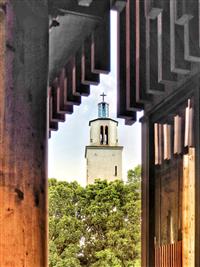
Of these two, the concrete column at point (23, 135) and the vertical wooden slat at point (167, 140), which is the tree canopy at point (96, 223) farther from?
the concrete column at point (23, 135)

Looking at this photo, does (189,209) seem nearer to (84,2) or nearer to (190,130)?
(190,130)

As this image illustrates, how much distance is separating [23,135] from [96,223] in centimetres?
2104

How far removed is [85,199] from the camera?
73.2 ft

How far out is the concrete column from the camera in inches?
32.2

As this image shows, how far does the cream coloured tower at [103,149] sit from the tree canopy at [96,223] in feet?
17.0

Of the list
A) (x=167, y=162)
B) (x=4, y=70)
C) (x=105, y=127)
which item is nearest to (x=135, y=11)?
(x=167, y=162)

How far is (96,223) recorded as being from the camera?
71.1 feet

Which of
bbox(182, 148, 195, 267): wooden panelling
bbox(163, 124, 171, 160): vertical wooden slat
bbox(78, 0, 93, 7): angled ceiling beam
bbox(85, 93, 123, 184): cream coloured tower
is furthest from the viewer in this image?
bbox(85, 93, 123, 184): cream coloured tower

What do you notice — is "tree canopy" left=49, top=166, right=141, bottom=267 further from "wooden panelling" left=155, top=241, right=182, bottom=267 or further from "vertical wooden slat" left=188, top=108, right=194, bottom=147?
"vertical wooden slat" left=188, top=108, right=194, bottom=147

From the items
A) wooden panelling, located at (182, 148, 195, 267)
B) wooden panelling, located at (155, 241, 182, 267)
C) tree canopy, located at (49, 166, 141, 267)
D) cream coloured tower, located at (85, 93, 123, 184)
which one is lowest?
tree canopy, located at (49, 166, 141, 267)

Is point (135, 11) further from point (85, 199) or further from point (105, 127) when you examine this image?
point (105, 127)

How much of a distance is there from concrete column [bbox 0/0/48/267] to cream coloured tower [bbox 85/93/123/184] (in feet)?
88.2

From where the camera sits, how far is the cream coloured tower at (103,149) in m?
28.5

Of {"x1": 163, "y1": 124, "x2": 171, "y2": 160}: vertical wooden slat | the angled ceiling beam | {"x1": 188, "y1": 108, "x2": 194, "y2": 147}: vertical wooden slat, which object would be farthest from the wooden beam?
{"x1": 163, "y1": 124, "x2": 171, "y2": 160}: vertical wooden slat
